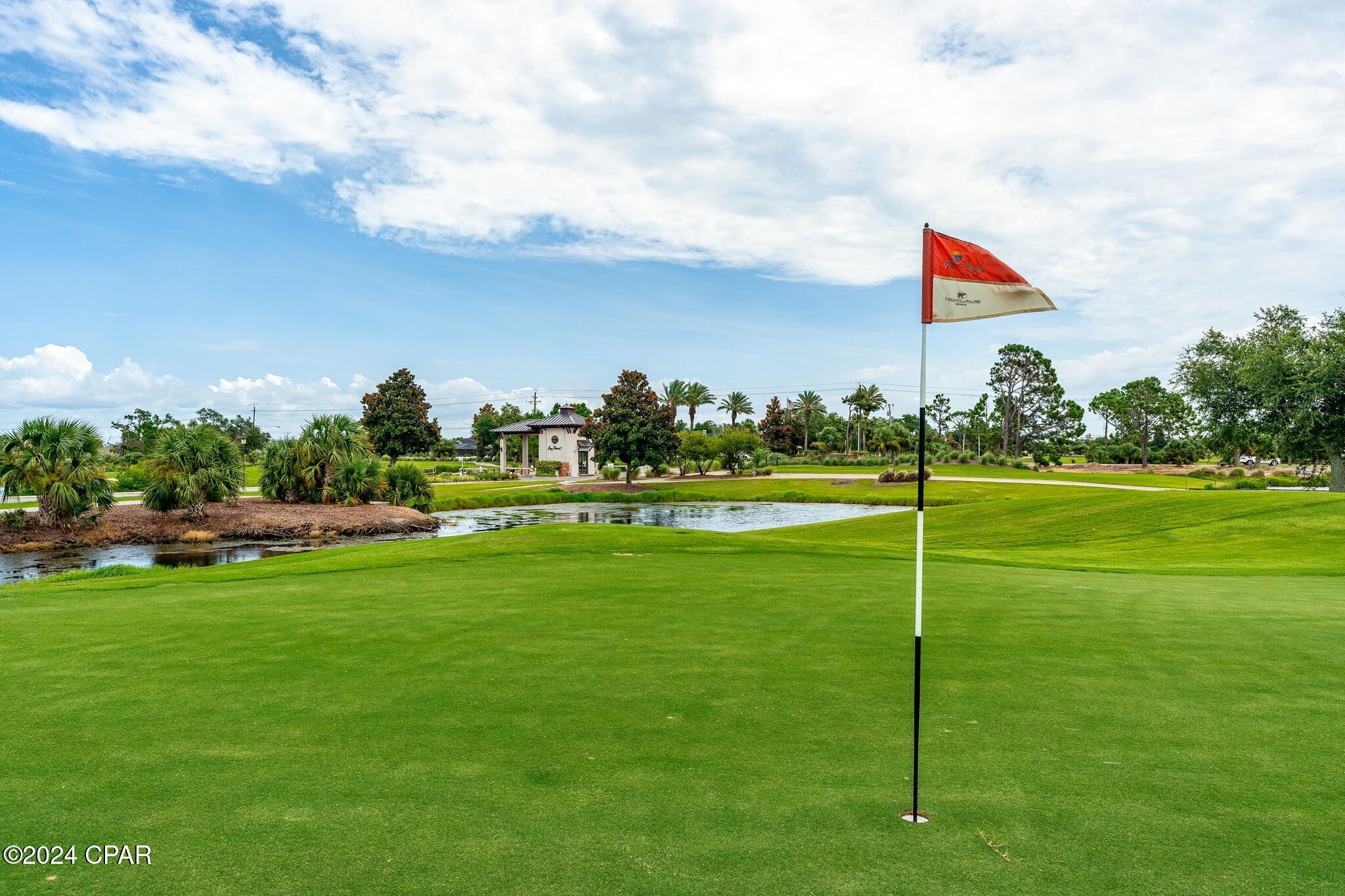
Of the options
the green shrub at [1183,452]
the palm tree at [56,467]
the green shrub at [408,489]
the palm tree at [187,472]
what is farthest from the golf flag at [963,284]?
the green shrub at [1183,452]

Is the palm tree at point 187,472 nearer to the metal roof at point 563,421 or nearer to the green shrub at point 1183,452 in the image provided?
the metal roof at point 563,421

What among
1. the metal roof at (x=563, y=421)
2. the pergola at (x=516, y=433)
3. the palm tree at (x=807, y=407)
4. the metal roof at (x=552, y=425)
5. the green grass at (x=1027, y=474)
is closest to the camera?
the green grass at (x=1027, y=474)

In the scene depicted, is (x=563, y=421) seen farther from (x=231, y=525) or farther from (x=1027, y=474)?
(x=231, y=525)

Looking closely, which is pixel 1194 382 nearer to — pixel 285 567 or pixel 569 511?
pixel 569 511

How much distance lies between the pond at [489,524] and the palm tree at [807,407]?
6969 cm

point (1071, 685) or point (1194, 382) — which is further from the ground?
point (1194, 382)

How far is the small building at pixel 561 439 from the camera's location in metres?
93.9

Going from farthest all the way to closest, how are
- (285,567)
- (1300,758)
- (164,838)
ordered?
1. (285,567)
2. (1300,758)
3. (164,838)

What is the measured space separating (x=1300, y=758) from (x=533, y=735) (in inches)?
218

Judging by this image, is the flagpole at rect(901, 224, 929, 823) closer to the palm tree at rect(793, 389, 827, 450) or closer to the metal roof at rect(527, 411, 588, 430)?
the metal roof at rect(527, 411, 588, 430)

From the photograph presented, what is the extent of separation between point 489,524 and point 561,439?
173 ft

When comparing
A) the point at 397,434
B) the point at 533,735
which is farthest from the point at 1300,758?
the point at 397,434

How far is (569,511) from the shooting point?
2082 inches

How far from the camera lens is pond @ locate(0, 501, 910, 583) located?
27438 millimetres
